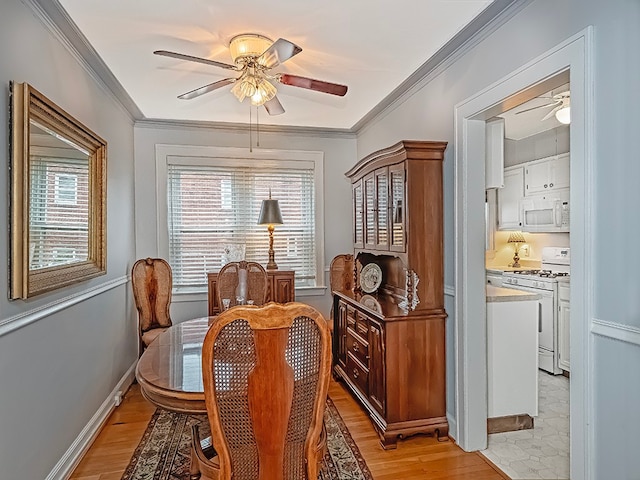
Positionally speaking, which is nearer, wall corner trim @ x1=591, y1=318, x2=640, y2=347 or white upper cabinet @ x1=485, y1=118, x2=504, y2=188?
wall corner trim @ x1=591, y1=318, x2=640, y2=347

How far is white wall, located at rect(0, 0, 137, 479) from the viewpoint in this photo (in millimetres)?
1860

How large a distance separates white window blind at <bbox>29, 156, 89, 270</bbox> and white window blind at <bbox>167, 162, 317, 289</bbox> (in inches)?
69.9

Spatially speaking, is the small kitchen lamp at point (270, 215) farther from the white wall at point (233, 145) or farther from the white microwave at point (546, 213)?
the white microwave at point (546, 213)

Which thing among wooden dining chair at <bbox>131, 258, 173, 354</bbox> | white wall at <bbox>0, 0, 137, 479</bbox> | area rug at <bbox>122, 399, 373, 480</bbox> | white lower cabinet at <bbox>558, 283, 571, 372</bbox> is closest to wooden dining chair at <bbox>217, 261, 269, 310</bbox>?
wooden dining chair at <bbox>131, 258, 173, 354</bbox>

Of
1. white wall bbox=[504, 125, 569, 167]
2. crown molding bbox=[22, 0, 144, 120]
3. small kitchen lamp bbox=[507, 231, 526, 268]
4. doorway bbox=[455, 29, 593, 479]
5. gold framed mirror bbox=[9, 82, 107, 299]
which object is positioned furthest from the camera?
small kitchen lamp bbox=[507, 231, 526, 268]

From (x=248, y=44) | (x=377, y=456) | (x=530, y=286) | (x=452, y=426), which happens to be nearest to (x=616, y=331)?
(x=452, y=426)

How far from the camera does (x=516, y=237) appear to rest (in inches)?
225

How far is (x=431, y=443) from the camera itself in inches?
112

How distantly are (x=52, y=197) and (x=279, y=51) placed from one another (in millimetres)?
1522

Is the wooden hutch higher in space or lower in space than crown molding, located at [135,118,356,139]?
lower

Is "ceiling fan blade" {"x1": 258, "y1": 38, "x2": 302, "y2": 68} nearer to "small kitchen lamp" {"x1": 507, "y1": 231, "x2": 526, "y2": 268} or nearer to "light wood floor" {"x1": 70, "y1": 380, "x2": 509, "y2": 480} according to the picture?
"light wood floor" {"x1": 70, "y1": 380, "x2": 509, "y2": 480}

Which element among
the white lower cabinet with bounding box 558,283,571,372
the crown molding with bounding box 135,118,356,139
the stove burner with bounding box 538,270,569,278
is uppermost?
the crown molding with bounding box 135,118,356,139

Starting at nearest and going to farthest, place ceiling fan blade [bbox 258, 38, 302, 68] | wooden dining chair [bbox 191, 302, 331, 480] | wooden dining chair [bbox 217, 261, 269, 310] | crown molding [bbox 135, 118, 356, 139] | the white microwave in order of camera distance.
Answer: wooden dining chair [bbox 191, 302, 331, 480], ceiling fan blade [bbox 258, 38, 302, 68], wooden dining chair [bbox 217, 261, 269, 310], crown molding [bbox 135, 118, 356, 139], the white microwave

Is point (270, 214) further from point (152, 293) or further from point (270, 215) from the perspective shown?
point (152, 293)
